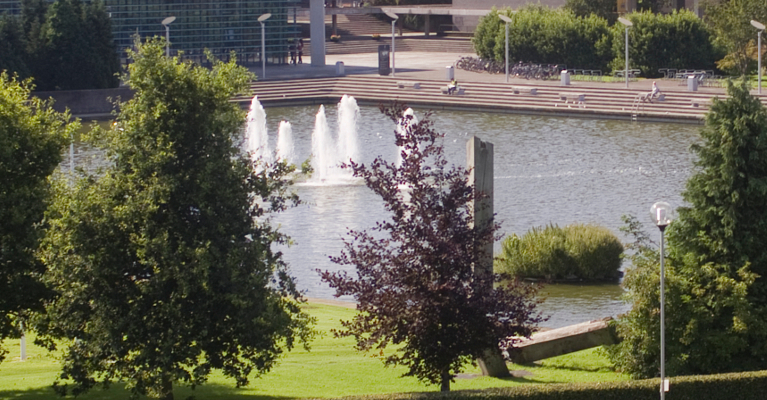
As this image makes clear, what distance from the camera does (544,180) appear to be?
33.6 meters

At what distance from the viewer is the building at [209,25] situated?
190ft

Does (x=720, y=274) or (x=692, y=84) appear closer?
(x=720, y=274)

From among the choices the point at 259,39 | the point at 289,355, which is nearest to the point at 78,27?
the point at 259,39

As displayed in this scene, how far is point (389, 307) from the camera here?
12.4 metres

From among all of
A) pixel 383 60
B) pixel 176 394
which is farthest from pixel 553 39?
pixel 176 394

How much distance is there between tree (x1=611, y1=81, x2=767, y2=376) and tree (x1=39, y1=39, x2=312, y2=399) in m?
4.64

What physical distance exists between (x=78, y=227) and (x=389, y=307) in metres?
3.43

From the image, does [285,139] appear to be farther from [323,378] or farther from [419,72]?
[323,378]

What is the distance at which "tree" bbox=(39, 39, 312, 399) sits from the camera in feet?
39.8

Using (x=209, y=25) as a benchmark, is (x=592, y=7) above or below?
above

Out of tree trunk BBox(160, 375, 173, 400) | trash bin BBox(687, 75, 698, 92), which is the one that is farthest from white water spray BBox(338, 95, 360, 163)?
tree trunk BBox(160, 375, 173, 400)

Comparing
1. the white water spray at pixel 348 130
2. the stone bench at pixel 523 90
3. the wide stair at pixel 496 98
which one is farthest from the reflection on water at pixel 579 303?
the stone bench at pixel 523 90

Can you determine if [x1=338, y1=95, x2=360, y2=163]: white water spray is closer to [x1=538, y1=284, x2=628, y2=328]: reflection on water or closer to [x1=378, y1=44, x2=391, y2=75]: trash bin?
[x1=378, y1=44, x2=391, y2=75]: trash bin

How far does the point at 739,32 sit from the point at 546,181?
70.3 feet
